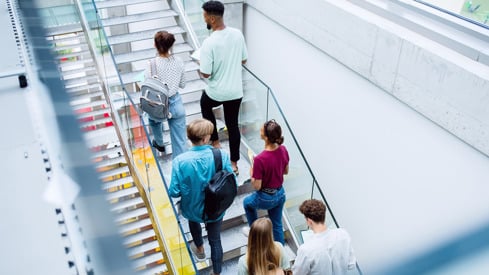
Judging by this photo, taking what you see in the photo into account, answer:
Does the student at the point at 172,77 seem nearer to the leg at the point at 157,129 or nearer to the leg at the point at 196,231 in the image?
the leg at the point at 157,129

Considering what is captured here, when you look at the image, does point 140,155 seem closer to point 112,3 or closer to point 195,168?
point 195,168

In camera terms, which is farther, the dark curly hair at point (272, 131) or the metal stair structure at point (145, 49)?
the metal stair structure at point (145, 49)

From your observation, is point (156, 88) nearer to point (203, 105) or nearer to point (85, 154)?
point (203, 105)

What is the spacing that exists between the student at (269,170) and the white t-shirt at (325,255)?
94 centimetres

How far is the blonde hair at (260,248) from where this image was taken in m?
3.30

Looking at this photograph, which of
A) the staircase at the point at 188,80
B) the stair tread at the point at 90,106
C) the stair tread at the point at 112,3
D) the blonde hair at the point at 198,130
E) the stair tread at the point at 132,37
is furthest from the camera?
the stair tread at the point at 112,3

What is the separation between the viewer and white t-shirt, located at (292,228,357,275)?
3535mm

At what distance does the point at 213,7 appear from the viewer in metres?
4.72

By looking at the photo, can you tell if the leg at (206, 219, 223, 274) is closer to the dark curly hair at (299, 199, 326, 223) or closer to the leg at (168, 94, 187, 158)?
the dark curly hair at (299, 199, 326, 223)

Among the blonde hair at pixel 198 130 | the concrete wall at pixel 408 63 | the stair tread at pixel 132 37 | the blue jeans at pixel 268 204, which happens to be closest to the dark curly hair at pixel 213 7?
the blonde hair at pixel 198 130

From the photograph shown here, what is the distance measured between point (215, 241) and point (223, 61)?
191 cm

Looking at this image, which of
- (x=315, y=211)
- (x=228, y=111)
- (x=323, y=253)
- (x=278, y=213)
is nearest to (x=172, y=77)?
(x=228, y=111)

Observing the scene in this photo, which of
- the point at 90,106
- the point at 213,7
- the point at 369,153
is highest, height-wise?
the point at 213,7

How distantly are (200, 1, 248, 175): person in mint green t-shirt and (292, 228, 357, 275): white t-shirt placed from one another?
2.19 metres
